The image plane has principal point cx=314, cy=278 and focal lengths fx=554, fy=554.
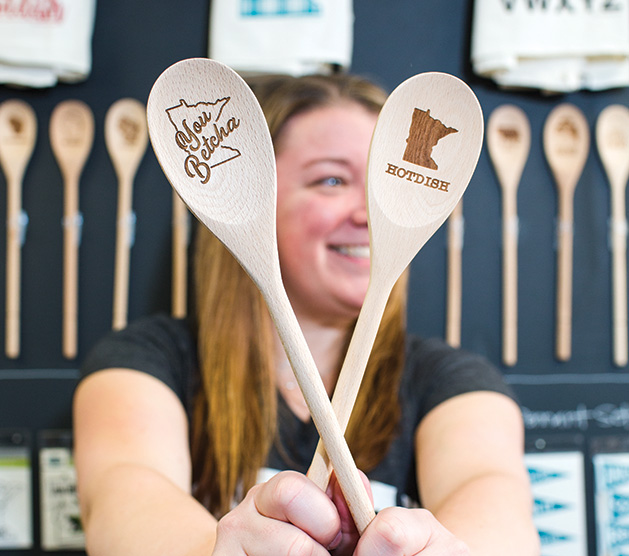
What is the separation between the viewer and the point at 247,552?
337mm

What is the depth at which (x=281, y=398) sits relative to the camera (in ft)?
2.45

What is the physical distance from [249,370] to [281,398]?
0.06m

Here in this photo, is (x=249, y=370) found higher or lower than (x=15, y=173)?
lower

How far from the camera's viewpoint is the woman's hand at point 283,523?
329mm

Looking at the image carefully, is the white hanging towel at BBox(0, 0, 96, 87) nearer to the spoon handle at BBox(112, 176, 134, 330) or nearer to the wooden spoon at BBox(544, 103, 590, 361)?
the spoon handle at BBox(112, 176, 134, 330)

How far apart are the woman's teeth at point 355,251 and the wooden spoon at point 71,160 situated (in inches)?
21.2

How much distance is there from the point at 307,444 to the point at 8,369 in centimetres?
62

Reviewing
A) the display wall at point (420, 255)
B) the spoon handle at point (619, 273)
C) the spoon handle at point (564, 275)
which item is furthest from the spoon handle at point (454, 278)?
the spoon handle at point (619, 273)

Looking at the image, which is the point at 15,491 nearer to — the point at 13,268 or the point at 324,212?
the point at 13,268

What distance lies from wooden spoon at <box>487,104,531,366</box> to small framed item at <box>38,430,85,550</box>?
0.81m

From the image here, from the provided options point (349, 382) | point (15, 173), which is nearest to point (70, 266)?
point (15, 173)

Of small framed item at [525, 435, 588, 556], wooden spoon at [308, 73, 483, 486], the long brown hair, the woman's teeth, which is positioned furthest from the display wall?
wooden spoon at [308, 73, 483, 486]

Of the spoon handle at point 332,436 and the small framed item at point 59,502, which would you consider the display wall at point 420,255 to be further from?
the spoon handle at point 332,436

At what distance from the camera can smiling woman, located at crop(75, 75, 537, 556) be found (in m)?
0.53
